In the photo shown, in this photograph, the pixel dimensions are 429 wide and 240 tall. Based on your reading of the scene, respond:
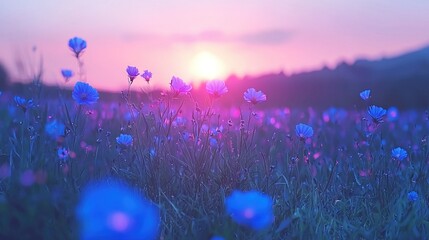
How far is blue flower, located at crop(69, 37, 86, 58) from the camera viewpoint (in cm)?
278

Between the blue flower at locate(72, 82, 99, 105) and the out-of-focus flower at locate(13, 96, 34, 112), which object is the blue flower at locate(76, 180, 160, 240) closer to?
the blue flower at locate(72, 82, 99, 105)

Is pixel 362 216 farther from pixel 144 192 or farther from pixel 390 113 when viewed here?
pixel 390 113

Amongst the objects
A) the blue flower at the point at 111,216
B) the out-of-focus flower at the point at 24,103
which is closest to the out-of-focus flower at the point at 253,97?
the out-of-focus flower at the point at 24,103

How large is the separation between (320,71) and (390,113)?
302 inches

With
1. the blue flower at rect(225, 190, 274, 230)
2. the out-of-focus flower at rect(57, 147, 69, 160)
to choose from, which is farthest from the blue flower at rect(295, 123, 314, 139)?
the blue flower at rect(225, 190, 274, 230)

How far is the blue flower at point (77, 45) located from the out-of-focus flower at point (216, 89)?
0.71m

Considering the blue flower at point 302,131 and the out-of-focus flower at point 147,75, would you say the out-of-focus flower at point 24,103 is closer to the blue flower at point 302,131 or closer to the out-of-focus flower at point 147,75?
the out-of-focus flower at point 147,75

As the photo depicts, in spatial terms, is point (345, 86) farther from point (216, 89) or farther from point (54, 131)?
point (54, 131)

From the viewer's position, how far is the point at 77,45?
278 centimetres

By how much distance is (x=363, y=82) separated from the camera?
12.5 meters

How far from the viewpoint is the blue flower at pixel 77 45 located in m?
2.78

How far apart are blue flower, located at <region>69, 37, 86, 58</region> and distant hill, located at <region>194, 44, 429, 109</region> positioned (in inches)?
293

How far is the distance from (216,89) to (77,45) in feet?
2.57

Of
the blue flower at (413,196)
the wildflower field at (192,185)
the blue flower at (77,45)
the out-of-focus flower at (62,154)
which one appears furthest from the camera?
the blue flower at (77,45)
